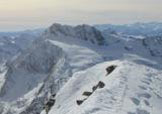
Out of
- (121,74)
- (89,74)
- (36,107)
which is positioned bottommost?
(36,107)

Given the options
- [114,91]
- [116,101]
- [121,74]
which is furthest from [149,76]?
[116,101]

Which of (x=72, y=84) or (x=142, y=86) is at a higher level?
(x=142, y=86)

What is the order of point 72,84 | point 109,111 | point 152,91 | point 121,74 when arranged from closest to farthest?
point 109,111
point 152,91
point 121,74
point 72,84

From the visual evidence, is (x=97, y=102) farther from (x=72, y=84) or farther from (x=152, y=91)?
(x=72, y=84)

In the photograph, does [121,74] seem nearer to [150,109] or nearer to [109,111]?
[150,109]

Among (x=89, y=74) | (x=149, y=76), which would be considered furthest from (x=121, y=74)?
(x=89, y=74)

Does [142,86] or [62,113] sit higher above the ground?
[142,86]

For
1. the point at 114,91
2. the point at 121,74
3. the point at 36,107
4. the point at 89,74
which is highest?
the point at 114,91

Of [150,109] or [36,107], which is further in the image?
[36,107]

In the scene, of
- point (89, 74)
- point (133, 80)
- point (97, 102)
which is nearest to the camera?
point (97, 102)
